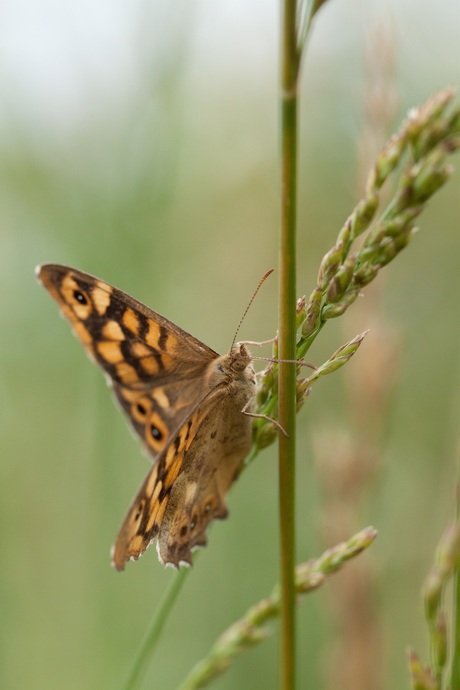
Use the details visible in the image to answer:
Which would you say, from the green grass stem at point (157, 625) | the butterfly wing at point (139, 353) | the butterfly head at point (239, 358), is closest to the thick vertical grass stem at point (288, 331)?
the green grass stem at point (157, 625)

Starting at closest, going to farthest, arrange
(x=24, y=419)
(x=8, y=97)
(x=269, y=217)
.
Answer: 1. (x=8, y=97)
2. (x=24, y=419)
3. (x=269, y=217)

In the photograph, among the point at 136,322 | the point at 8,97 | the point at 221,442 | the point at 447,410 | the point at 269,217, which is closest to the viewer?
the point at 221,442

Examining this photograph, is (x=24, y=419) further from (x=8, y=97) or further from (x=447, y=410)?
(x=447, y=410)

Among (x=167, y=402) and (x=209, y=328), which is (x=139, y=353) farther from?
(x=209, y=328)

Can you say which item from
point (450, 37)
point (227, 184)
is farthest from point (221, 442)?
point (450, 37)

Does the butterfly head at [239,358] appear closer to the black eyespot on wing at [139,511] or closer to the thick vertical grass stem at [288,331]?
the black eyespot on wing at [139,511]

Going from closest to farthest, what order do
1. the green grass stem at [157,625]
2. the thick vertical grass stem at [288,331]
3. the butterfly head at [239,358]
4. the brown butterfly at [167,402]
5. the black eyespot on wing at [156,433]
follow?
the thick vertical grass stem at [288,331]
the green grass stem at [157,625]
the brown butterfly at [167,402]
the butterfly head at [239,358]
the black eyespot on wing at [156,433]

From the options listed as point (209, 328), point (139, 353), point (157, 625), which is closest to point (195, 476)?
point (139, 353)
